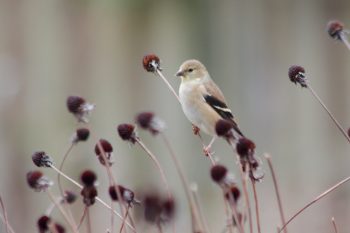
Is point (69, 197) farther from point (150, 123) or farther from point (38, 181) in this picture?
point (150, 123)

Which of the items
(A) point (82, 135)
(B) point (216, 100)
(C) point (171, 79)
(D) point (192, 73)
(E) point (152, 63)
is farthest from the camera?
(C) point (171, 79)

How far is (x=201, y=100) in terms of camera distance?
124 inches

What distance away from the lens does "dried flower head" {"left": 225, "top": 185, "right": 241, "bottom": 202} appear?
1668 mm

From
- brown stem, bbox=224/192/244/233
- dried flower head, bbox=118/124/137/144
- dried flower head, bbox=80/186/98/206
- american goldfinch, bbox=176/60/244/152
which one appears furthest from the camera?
american goldfinch, bbox=176/60/244/152

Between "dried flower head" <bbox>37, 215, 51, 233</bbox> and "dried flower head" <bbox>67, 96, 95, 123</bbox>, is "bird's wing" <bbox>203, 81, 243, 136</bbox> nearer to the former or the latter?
"dried flower head" <bbox>67, 96, 95, 123</bbox>

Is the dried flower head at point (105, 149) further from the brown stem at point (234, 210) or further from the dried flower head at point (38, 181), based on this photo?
the brown stem at point (234, 210)

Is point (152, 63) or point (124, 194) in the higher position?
point (152, 63)

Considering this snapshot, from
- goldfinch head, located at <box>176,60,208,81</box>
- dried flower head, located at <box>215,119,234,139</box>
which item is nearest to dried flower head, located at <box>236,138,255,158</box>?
dried flower head, located at <box>215,119,234,139</box>

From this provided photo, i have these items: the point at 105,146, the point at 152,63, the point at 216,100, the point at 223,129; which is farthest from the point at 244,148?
the point at 216,100

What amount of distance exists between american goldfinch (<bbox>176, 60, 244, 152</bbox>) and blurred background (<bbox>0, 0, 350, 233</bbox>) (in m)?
4.37

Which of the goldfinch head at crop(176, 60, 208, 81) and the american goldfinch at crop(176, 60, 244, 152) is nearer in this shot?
the american goldfinch at crop(176, 60, 244, 152)

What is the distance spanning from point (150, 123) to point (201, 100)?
144cm

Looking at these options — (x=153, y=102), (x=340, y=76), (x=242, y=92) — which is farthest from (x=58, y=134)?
(x=340, y=76)

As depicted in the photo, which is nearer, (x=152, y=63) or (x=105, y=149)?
(x=105, y=149)
